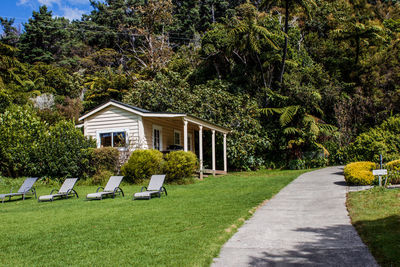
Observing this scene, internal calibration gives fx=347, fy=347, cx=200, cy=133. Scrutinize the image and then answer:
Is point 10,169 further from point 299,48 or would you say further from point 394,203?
point 299,48

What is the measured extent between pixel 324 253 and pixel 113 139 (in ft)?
52.5

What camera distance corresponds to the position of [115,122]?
19.5 meters

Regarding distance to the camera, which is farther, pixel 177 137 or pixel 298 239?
pixel 177 137

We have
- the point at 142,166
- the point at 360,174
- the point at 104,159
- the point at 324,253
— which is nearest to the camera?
the point at 324,253

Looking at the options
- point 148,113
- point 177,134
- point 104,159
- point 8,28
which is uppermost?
point 8,28

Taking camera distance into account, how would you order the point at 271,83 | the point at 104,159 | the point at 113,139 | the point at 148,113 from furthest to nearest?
the point at 271,83 → the point at 113,139 → the point at 148,113 → the point at 104,159

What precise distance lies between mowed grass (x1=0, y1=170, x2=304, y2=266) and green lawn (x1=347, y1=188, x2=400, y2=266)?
2352mm

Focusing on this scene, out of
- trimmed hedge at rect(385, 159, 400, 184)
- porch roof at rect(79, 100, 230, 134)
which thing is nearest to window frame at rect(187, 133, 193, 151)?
porch roof at rect(79, 100, 230, 134)

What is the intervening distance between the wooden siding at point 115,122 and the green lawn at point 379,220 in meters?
11.9

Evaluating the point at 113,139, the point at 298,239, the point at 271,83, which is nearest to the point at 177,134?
the point at 113,139

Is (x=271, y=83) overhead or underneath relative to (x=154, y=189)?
overhead

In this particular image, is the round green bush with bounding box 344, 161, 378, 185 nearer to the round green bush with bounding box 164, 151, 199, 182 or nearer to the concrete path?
the concrete path

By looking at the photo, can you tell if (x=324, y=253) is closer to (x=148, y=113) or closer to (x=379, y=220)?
(x=379, y=220)

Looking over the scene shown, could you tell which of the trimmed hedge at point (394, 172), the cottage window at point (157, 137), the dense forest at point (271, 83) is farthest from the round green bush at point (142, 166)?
the trimmed hedge at point (394, 172)
